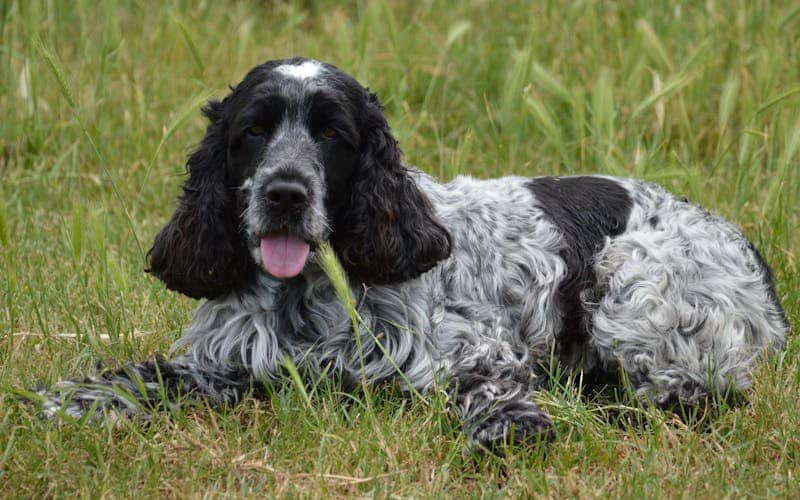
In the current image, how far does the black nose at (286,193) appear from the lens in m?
4.01

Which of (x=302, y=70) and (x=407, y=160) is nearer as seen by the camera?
(x=302, y=70)

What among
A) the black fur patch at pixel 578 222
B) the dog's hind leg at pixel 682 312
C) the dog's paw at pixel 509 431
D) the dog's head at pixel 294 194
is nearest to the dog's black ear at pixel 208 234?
the dog's head at pixel 294 194

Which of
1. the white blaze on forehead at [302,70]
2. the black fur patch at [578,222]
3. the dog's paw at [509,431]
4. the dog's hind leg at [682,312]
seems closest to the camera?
the dog's paw at [509,431]

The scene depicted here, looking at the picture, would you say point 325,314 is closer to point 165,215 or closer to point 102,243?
point 102,243

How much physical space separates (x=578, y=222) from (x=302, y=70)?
59.7 inches

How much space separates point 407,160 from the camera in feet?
24.0

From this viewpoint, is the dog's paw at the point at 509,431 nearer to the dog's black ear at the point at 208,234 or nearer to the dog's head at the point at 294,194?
the dog's head at the point at 294,194

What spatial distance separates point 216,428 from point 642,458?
153 centimetres

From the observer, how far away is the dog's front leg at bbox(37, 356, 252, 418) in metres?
3.99

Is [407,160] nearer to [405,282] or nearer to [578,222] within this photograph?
[578,222]

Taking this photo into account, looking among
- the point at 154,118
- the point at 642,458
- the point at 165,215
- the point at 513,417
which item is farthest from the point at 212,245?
the point at 154,118

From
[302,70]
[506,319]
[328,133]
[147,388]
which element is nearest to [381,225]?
[328,133]

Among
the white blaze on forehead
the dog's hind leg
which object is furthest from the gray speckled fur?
the white blaze on forehead

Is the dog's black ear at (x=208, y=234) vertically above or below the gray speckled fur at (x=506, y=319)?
above
